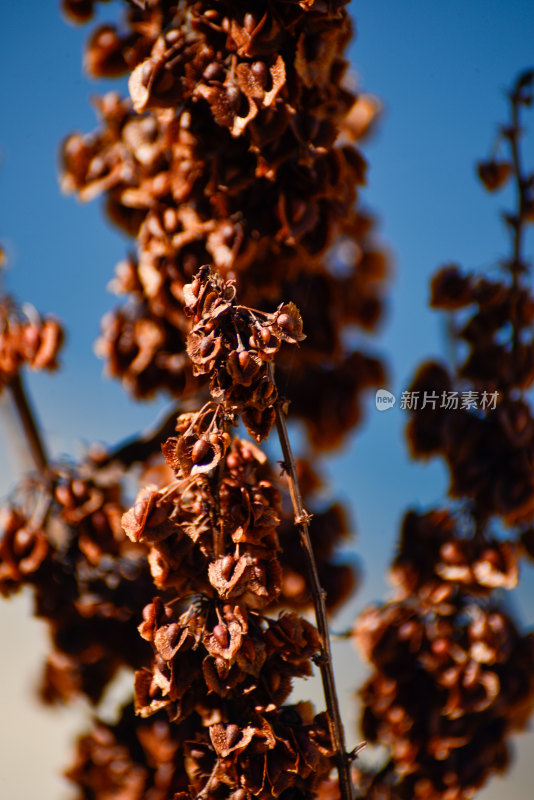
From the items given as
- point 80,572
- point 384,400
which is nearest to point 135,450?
point 80,572

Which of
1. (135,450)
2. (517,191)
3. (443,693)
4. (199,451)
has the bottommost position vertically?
(443,693)

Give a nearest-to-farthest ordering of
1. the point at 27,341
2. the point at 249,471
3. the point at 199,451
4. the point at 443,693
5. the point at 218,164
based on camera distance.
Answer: the point at 199,451
the point at 249,471
the point at 218,164
the point at 443,693
the point at 27,341

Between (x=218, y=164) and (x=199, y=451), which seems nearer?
(x=199, y=451)

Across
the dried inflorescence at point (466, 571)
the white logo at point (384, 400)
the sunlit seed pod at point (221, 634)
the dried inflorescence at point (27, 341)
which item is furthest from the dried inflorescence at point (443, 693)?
the dried inflorescence at point (27, 341)

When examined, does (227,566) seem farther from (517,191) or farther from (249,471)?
(517,191)

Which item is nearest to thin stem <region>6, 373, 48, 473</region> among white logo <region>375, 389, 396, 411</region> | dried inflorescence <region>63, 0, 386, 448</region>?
dried inflorescence <region>63, 0, 386, 448</region>

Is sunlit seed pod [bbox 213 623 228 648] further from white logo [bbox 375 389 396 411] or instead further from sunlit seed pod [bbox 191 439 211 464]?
white logo [bbox 375 389 396 411]

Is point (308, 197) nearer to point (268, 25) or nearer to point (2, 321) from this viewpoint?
point (268, 25)
